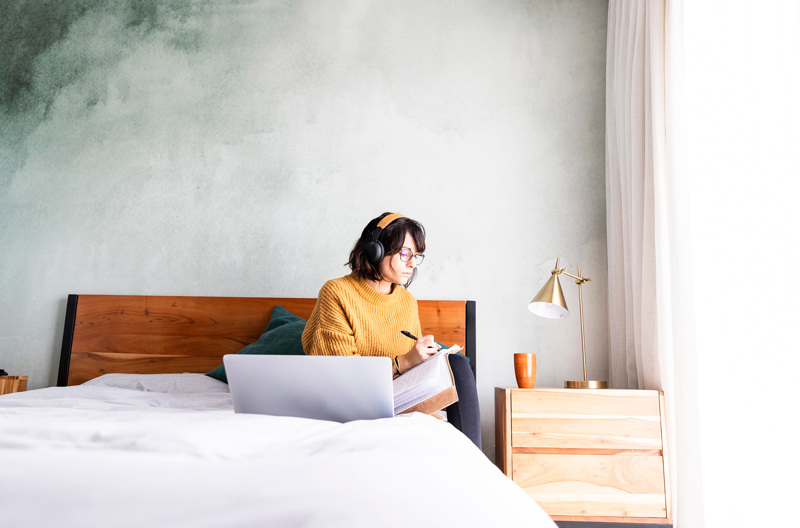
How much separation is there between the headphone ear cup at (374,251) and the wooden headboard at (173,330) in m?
0.71

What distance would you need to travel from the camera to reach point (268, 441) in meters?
0.75

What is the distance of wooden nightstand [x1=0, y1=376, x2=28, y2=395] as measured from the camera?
242cm

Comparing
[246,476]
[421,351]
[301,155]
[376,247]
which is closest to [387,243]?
[376,247]

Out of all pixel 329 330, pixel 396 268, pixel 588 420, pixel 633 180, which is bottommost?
pixel 588 420

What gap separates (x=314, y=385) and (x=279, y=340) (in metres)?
1.21

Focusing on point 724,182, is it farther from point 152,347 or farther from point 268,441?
point 152,347

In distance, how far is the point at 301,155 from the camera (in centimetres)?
288

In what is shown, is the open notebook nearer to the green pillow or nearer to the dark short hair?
the dark short hair

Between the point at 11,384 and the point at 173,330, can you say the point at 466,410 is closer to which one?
the point at 173,330

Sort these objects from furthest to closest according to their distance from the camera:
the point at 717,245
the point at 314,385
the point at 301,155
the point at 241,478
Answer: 1. the point at 301,155
2. the point at 717,245
3. the point at 314,385
4. the point at 241,478

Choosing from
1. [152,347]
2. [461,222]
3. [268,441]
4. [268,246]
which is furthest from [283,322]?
[268,441]

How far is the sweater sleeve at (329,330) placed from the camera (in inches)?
68.3

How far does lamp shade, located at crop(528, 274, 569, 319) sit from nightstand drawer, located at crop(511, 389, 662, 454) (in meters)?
0.39

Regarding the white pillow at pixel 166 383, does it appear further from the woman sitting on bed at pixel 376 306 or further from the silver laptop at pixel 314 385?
the silver laptop at pixel 314 385
